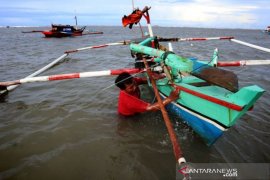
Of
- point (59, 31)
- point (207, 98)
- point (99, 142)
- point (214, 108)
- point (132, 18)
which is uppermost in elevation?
point (59, 31)

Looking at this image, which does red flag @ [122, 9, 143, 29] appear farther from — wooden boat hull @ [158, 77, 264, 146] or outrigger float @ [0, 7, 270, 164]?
wooden boat hull @ [158, 77, 264, 146]

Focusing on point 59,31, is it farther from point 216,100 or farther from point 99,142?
point 216,100

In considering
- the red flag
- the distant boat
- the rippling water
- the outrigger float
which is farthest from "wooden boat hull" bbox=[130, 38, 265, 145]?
the distant boat

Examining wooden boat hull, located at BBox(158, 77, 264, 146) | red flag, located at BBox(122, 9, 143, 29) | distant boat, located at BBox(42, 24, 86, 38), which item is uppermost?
distant boat, located at BBox(42, 24, 86, 38)

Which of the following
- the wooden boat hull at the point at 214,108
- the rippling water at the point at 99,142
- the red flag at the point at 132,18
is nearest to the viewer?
the wooden boat hull at the point at 214,108

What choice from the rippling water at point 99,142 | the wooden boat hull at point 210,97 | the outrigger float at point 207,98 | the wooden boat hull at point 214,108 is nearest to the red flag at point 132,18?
the rippling water at point 99,142

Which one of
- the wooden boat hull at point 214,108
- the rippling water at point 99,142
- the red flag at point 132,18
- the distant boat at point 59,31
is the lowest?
the rippling water at point 99,142

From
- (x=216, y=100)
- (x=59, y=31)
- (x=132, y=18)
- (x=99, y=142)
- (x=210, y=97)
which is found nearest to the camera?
(x=216, y=100)

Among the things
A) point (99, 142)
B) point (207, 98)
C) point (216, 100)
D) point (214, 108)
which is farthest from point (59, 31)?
point (216, 100)

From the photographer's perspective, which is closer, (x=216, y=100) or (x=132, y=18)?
(x=216, y=100)

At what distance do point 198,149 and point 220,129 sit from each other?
3.35ft

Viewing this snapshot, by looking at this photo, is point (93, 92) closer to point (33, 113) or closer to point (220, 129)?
point (33, 113)

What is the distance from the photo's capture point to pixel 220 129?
3674 millimetres

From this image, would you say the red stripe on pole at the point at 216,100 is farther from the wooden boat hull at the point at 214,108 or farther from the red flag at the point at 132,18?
the red flag at the point at 132,18
